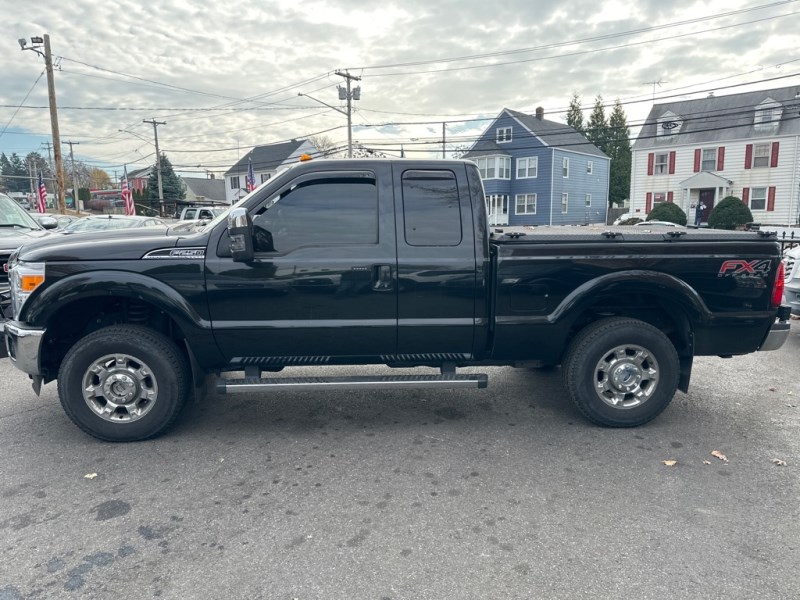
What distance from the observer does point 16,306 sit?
418cm

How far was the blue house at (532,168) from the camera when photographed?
40.6m

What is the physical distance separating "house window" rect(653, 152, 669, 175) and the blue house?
552cm

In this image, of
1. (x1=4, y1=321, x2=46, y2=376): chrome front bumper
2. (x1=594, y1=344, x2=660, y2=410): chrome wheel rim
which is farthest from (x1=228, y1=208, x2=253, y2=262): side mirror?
(x1=594, y1=344, x2=660, y2=410): chrome wheel rim

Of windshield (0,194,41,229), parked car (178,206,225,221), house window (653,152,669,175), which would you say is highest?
house window (653,152,669,175)

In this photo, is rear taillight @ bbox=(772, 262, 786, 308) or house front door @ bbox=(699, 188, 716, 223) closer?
rear taillight @ bbox=(772, 262, 786, 308)

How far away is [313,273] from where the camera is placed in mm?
4109

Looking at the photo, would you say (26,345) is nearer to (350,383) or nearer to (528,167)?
(350,383)

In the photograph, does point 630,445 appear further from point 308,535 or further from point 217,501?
point 217,501

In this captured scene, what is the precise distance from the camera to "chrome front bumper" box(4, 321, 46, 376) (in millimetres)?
4039

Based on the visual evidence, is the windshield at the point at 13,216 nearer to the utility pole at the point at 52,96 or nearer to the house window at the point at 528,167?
the utility pole at the point at 52,96

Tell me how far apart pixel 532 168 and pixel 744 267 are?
38.6 meters

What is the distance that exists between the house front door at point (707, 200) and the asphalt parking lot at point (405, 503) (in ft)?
108

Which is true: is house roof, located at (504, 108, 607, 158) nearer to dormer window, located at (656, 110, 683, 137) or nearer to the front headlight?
dormer window, located at (656, 110, 683, 137)

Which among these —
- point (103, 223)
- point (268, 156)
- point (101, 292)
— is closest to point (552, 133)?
point (268, 156)
